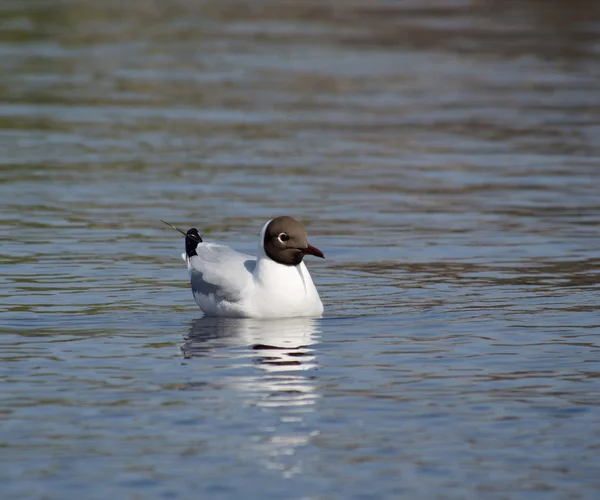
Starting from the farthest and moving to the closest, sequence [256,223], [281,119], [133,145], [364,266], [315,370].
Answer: [281,119] → [133,145] → [256,223] → [364,266] → [315,370]

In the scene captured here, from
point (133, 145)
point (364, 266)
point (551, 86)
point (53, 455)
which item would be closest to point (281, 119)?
point (133, 145)

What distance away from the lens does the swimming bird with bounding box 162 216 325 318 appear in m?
13.2

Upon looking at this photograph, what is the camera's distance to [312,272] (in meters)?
15.8

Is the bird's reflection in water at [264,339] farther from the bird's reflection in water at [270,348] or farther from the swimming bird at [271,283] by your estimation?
the swimming bird at [271,283]

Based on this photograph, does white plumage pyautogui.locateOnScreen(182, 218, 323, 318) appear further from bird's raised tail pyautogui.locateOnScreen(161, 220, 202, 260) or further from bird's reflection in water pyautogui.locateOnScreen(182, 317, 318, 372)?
bird's raised tail pyautogui.locateOnScreen(161, 220, 202, 260)

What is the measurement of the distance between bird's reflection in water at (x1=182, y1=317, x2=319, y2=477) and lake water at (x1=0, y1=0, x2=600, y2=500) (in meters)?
0.03

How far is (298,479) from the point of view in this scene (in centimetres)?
879

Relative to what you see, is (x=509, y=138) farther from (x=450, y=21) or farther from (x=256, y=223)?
(x=450, y=21)

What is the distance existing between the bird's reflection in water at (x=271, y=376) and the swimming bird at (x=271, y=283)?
121 millimetres

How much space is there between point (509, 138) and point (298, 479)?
647 inches

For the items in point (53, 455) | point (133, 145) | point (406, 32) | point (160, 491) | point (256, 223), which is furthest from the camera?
point (406, 32)

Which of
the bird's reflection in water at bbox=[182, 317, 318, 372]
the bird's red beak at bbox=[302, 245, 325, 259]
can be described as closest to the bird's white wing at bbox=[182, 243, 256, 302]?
the bird's reflection in water at bbox=[182, 317, 318, 372]

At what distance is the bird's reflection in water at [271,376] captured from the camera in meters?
9.40

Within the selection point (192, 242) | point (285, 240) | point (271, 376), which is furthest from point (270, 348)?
point (192, 242)
